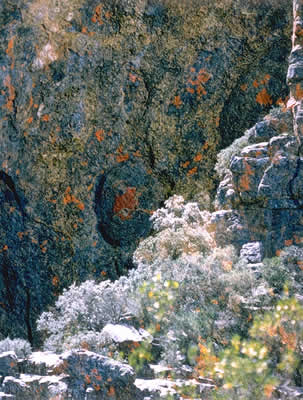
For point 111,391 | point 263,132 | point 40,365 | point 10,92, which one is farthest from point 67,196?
point 111,391

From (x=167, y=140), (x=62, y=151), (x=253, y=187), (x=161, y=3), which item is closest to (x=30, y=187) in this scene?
(x=62, y=151)

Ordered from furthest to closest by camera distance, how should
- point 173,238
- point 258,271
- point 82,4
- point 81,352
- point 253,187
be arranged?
point 82,4 → point 173,238 → point 253,187 → point 258,271 → point 81,352

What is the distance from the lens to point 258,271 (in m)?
6.70

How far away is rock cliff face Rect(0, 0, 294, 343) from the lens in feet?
36.1

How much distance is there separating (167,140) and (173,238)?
11.1ft

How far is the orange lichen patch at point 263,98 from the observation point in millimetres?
10852

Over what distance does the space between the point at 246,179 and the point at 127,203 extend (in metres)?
3.87

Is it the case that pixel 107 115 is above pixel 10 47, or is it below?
below

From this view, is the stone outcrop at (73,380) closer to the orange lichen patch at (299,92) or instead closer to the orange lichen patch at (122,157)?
the orange lichen patch at (299,92)

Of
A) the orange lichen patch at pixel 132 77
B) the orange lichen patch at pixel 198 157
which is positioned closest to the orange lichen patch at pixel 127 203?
the orange lichen patch at pixel 198 157

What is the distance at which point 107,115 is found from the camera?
36.7 ft

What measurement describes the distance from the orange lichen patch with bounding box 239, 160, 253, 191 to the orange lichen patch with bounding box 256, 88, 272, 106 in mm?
3437

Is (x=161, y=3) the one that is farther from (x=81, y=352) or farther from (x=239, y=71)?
(x=81, y=352)

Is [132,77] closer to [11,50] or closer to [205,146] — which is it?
[205,146]
